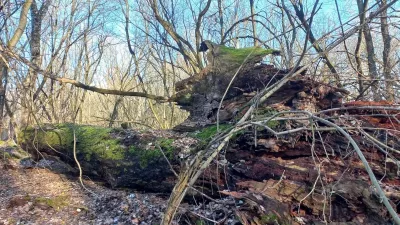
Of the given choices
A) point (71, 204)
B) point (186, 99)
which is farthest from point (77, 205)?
point (186, 99)

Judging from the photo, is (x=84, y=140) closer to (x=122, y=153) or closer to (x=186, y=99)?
(x=122, y=153)

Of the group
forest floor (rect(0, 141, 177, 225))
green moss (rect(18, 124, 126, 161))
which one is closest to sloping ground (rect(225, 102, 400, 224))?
forest floor (rect(0, 141, 177, 225))

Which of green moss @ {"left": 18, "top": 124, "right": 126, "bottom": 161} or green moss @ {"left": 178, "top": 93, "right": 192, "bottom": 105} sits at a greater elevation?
green moss @ {"left": 178, "top": 93, "right": 192, "bottom": 105}

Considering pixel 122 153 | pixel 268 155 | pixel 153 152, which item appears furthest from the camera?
pixel 122 153

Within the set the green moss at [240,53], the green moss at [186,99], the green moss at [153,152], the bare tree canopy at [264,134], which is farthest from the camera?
the green moss at [186,99]

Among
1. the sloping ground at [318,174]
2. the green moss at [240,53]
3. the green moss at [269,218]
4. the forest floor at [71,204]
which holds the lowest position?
the forest floor at [71,204]

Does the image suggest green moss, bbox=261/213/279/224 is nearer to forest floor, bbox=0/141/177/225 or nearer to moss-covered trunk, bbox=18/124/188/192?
forest floor, bbox=0/141/177/225

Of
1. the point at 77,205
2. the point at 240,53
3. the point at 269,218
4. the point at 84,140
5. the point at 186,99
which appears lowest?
the point at 77,205

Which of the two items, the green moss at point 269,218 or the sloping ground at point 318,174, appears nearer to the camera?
the green moss at point 269,218

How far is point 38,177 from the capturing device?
19.1ft

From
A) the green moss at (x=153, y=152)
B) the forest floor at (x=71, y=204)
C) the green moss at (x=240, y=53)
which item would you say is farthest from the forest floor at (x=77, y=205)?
the green moss at (x=240, y=53)

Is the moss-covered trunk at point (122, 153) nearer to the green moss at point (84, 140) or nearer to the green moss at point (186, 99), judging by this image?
the green moss at point (84, 140)

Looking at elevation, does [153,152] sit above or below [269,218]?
above

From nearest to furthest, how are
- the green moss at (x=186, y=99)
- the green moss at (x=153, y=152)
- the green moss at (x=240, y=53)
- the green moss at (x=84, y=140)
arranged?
the green moss at (x=153, y=152) < the green moss at (x=240, y=53) < the green moss at (x=84, y=140) < the green moss at (x=186, y=99)
